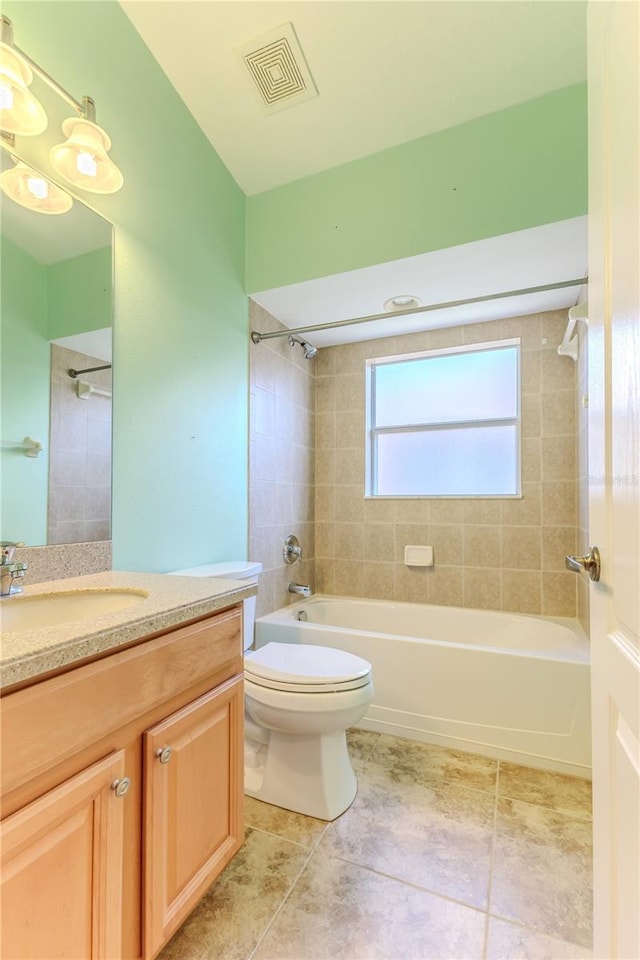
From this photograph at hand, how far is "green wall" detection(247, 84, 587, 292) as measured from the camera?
64.8 inches

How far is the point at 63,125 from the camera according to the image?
121 cm

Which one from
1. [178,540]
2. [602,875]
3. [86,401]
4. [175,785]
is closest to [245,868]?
[175,785]

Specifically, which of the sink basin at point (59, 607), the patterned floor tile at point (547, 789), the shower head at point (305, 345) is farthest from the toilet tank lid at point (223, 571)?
the shower head at point (305, 345)

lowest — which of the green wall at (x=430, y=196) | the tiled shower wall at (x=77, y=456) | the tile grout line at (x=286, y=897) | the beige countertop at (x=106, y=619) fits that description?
the tile grout line at (x=286, y=897)

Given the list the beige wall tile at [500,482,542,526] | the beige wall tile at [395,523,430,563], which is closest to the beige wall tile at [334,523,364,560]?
the beige wall tile at [395,523,430,563]

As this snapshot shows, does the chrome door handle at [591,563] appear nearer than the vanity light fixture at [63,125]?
→ Yes

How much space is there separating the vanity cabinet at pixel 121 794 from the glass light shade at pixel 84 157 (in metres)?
1.32

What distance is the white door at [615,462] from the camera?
0.62 meters

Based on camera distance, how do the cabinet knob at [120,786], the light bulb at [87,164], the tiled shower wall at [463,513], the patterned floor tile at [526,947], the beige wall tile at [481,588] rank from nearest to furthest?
the cabinet knob at [120,786], the patterned floor tile at [526,947], the light bulb at [87,164], the tiled shower wall at [463,513], the beige wall tile at [481,588]

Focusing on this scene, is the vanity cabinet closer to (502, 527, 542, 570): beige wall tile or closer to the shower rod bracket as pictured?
the shower rod bracket

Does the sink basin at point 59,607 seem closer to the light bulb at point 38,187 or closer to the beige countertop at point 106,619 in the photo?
the beige countertop at point 106,619

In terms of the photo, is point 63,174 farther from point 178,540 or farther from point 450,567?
point 450,567

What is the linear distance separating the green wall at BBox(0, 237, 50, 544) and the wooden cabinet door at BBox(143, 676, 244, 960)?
69 cm

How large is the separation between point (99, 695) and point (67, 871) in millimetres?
267
